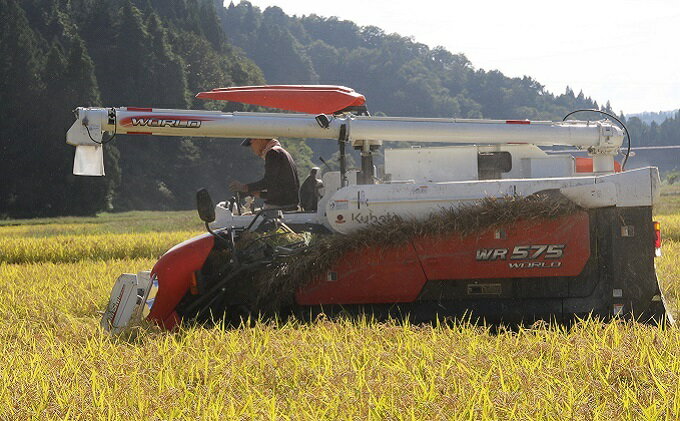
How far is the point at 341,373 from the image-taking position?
4.66 m

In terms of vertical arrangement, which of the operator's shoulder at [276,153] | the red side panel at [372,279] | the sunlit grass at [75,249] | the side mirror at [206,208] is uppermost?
the operator's shoulder at [276,153]

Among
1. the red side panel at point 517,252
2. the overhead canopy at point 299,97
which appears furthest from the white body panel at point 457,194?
the overhead canopy at point 299,97

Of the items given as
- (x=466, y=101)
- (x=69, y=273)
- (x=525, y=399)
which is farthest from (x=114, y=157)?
(x=466, y=101)

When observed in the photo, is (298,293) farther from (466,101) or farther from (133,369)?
(466,101)

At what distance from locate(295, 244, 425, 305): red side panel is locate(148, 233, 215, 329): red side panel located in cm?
83

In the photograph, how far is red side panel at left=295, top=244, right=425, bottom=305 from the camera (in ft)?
22.2

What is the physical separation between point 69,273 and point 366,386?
9.11 meters

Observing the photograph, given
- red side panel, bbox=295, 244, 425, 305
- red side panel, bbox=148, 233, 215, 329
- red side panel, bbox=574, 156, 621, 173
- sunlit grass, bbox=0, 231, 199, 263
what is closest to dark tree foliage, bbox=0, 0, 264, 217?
sunlit grass, bbox=0, 231, 199, 263

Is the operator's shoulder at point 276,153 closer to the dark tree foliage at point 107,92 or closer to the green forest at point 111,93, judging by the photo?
the dark tree foliage at point 107,92

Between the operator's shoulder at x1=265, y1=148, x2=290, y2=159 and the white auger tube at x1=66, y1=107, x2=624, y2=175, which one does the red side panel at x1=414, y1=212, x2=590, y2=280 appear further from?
the operator's shoulder at x1=265, y1=148, x2=290, y2=159

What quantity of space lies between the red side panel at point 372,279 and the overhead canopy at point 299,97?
1698 mm

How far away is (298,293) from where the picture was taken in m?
6.80

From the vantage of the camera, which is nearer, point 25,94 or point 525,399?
point 525,399

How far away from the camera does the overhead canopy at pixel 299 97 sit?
7836mm
